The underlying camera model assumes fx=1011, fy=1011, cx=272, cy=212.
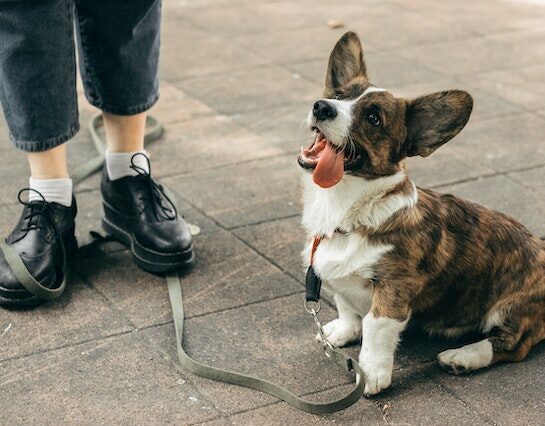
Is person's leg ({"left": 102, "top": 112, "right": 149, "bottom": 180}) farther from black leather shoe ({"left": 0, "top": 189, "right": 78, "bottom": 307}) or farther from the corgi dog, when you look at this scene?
the corgi dog

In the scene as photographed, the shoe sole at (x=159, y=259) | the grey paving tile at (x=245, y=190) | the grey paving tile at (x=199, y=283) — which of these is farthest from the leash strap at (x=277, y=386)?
the grey paving tile at (x=245, y=190)

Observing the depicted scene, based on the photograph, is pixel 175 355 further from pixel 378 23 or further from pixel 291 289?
pixel 378 23

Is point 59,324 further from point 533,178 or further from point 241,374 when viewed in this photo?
point 533,178

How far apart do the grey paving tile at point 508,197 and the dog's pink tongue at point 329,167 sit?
5.50 ft

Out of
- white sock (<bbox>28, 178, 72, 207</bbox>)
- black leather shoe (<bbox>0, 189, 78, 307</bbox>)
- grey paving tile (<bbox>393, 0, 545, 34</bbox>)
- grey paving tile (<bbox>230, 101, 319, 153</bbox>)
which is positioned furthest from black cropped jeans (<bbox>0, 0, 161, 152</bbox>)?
grey paving tile (<bbox>393, 0, 545, 34</bbox>)

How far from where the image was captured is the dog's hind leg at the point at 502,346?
3.55 m

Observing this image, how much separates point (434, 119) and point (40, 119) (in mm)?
1577

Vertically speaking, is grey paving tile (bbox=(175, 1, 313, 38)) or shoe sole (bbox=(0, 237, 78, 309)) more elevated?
shoe sole (bbox=(0, 237, 78, 309))

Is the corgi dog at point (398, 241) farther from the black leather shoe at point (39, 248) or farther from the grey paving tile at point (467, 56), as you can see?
the grey paving tile at point (467, 56)

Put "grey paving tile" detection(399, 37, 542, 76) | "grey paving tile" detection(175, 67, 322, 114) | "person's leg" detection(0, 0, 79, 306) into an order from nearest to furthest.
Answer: "person's leg" detection(0, 0, 79, 306) → "grey paving tile" detection(175, 67, 322, 114) → "grey paving tile" detection(399, 37, 542, 76)

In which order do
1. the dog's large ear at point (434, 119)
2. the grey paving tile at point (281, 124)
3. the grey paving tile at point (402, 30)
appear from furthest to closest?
1. the grey paving tile at point (402, 30)
2. the grey paving tile at point (281, 124)
3. the dog's large ear at point (434, 119)

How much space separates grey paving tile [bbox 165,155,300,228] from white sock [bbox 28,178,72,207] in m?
0.86

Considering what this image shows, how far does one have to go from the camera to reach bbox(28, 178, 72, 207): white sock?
418cm

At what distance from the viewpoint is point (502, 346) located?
11.8ft
